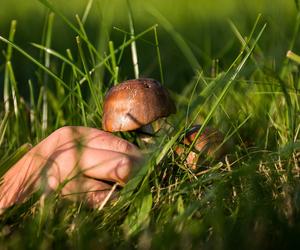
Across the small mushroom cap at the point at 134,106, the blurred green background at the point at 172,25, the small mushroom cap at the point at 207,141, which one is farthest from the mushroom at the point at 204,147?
the blurred green background at the point at 172,25

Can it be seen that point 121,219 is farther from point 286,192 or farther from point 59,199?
point 286,192

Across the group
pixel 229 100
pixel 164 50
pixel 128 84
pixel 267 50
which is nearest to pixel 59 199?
pixel 128 84

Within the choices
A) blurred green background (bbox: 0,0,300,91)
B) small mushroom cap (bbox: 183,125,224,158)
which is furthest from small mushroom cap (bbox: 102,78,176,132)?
blurred green background (bbox: 0,0,300,91)

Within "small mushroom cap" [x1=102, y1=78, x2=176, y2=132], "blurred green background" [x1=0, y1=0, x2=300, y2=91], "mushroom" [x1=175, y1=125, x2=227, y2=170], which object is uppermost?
"small mushroom cap" [x1=102, y1=78, x2=176, y2=132]

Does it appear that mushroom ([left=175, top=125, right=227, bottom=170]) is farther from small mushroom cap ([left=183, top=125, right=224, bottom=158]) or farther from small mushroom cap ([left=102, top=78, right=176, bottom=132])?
small mushroom cap ([left=102, top=78, right=176, bottom=132])

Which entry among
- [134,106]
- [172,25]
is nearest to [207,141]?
[134,106]
